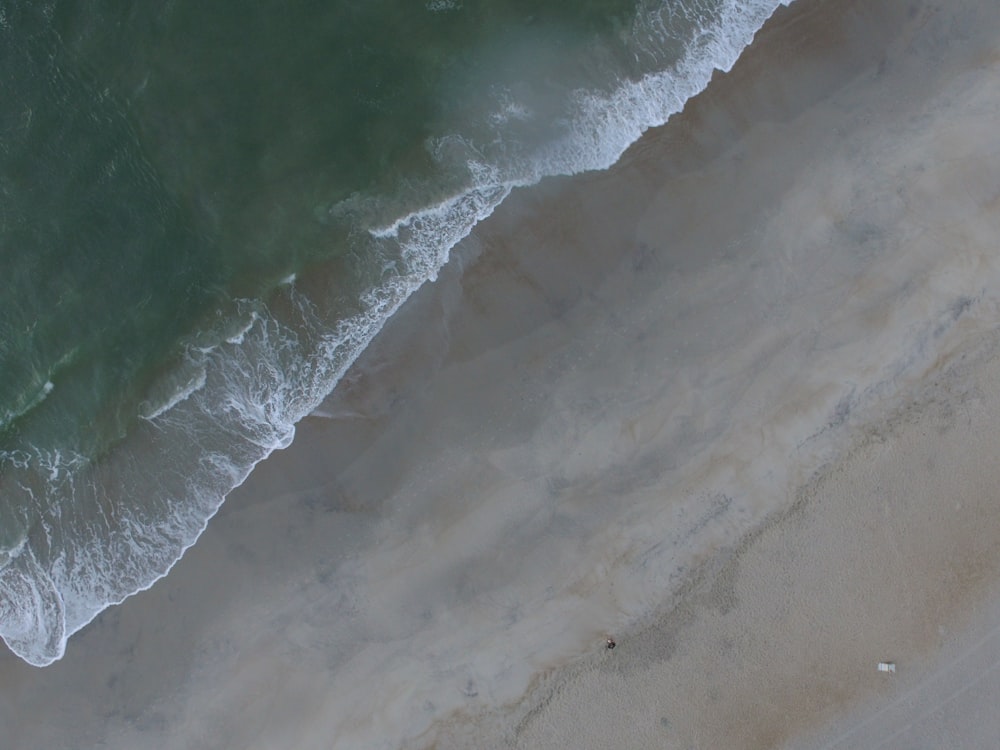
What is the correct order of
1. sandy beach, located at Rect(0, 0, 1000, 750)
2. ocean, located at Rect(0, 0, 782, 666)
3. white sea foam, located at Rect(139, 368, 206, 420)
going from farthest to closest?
1. white sea foam, located at Rect(139, 368, 206, 420)
2. ocean, located at Rect(0, 0, 782, 666)
3. sandy beach, located at Rect(0, 0, 1000, 750)

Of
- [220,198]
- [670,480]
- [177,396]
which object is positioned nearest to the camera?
[670,480]

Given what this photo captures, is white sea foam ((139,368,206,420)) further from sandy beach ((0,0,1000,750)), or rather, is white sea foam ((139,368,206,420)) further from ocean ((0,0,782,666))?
sandy beach ((0,0,1000,750))

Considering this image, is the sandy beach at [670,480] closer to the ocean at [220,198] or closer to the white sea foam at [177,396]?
the ocean at [220,198]

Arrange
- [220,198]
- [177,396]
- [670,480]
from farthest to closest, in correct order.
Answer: [220,198] < [177,396] < [670,480]

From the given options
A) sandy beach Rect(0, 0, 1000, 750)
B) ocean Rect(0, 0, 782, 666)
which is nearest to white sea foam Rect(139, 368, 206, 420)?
ocean Rect(0, 0, 782, 666)

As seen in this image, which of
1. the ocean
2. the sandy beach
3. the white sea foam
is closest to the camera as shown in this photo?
the sandy beach

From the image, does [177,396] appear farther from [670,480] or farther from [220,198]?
[670,480]

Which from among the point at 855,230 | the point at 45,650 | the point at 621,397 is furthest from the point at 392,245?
the point at 45,650

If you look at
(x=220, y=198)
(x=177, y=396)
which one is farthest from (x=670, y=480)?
(x=220, y=198)
